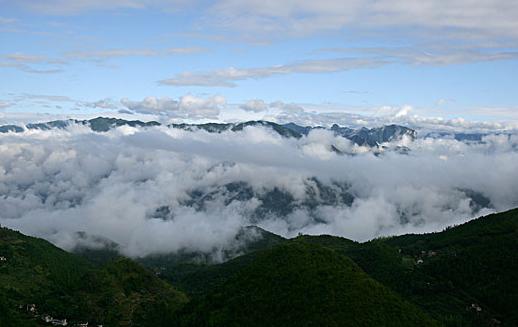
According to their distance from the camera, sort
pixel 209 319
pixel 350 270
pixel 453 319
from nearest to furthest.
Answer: pixel 209 319 < pixel 350 270 < pixel 453 319

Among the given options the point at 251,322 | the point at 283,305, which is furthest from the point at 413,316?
the point at 251,322

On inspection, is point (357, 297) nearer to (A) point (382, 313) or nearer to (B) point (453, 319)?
(A) point (382, 313)

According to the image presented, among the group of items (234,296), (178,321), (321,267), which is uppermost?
(321,267)

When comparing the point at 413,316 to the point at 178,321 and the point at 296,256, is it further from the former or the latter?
the point at 178,321

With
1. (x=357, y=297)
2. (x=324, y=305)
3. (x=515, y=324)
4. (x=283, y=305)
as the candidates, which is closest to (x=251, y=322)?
(x=283, y=305)

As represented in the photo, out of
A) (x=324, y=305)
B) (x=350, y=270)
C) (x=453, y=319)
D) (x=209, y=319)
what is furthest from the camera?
(x=453, y=319)

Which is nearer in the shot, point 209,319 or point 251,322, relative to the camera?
point 251,322

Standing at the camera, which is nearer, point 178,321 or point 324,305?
point 324,305

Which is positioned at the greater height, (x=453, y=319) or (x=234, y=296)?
(x=234, y=296)

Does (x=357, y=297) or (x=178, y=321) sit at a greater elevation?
(x=357, y=297)
